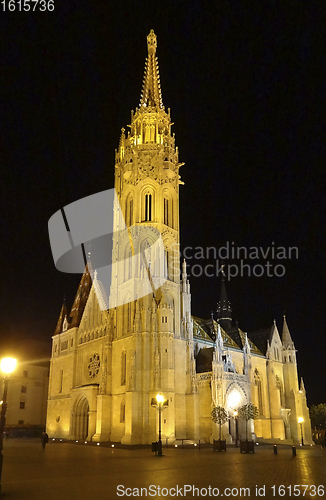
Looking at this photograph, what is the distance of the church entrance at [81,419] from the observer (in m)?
52.9

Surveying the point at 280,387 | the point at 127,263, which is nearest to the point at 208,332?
the point at 280,387

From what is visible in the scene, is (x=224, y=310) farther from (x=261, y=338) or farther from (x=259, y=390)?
(x=259, y=390)

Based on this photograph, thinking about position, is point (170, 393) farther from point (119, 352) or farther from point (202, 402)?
point (119, 352)

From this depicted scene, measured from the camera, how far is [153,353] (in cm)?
4634

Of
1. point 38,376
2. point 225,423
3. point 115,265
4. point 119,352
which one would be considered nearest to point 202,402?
point 225,423

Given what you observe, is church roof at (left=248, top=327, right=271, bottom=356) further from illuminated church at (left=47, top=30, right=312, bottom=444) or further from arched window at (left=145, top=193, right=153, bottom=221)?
arched window at (left=145, top=193, right=153, bottom=221)

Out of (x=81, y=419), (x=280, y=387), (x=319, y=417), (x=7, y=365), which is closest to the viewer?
(x=7, y=365)

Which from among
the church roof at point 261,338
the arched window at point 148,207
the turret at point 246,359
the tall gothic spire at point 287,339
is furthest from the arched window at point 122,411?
the tall gothic spire at point 287,339

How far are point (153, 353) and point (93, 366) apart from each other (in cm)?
1180

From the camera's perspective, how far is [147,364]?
46.2 meters

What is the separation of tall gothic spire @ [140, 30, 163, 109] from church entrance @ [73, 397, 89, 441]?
44337mm

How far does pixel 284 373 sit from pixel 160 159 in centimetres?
3862

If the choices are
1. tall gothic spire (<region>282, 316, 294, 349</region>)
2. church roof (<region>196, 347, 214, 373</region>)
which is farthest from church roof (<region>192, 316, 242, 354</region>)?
tall gothic spire (<region>282, 316, 294, 349</region>)
